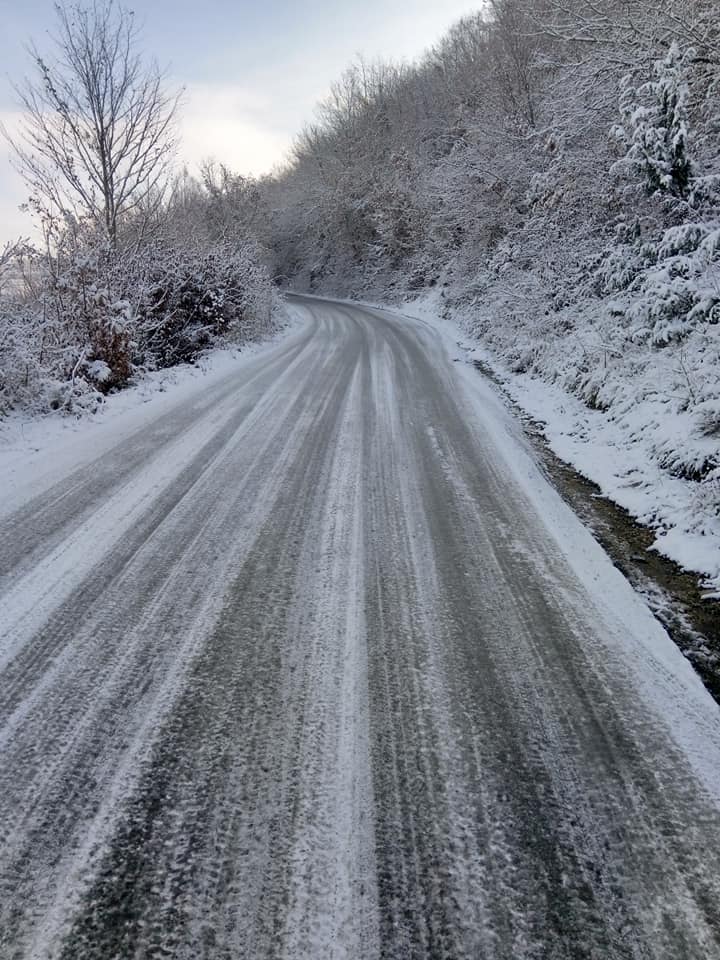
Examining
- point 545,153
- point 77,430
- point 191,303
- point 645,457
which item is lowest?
point 645,457

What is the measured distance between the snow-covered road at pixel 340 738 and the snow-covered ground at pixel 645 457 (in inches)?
24.1

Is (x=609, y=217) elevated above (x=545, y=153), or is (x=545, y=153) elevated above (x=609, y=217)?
(x=545, y=153)

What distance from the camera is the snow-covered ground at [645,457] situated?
3.48m

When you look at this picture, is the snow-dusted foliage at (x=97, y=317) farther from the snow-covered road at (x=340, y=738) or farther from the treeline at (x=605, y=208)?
the treeline at (x=605, y=208)

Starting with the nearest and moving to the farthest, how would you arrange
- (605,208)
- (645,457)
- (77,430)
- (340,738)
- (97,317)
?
(340,738) < (645,457) < (77,430) < (97,317) < (605,208)

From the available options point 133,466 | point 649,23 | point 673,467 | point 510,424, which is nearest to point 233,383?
point 133,466

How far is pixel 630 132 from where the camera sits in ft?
26.0

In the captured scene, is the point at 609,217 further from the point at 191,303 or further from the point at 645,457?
the point at 191,303

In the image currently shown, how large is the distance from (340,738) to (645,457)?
164 inches

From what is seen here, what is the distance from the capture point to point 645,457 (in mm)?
4828

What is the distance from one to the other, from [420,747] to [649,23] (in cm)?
1028

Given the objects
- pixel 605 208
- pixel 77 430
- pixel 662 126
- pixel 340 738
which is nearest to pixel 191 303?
pixel 77 430

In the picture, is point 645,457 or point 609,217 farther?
point 609,217

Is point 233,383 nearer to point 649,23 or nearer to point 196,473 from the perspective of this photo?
point 196,473
